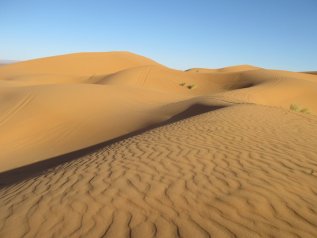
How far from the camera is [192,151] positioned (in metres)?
6.22

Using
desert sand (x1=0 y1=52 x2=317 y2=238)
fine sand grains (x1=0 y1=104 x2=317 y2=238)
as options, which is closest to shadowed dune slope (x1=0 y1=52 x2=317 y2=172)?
desert sand (x1=0 y1=52 x2=317 y2=238)

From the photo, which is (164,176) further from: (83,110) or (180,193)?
(83,110)

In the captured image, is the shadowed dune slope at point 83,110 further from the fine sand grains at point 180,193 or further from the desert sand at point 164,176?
the fine sand grains at point 180,193

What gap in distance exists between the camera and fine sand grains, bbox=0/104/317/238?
11.1ft

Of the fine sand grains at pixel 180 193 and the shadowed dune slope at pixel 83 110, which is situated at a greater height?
the fine sand grains at pixel 180 193

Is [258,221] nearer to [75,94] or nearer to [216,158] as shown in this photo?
[216,158]

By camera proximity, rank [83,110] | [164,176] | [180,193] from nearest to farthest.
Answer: [180,193]
[164,176]
[83,110]

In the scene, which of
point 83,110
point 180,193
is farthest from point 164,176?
point 83,110

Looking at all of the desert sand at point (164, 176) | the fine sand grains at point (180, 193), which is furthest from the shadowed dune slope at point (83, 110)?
the fine sand grains at point (180, 193)

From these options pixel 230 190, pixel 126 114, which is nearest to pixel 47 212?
pixel 230 190

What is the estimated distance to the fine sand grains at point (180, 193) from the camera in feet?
11.1

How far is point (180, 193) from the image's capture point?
4.16 m

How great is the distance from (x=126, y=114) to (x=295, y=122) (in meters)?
6.87

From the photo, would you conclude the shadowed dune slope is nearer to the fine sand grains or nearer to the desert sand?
the desert sand
